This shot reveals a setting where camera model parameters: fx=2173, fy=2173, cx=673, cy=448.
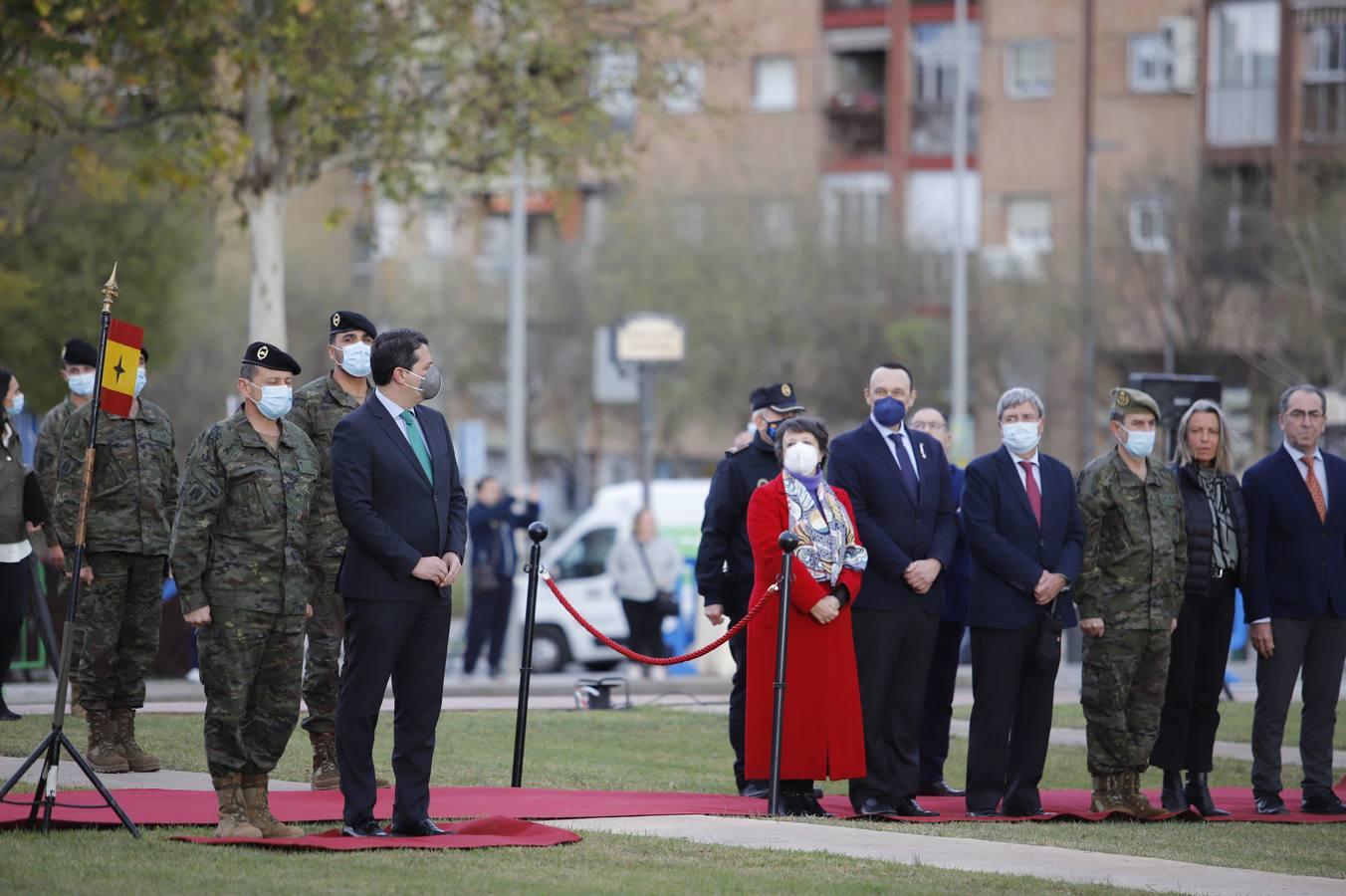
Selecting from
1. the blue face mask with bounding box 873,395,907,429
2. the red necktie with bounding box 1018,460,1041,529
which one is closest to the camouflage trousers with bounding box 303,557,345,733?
the blue face mask with bounding box 873,395,907,429

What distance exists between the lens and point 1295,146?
1597 inches

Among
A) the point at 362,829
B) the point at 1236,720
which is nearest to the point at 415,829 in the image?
the point at 362,829

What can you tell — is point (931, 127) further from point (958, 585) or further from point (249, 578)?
point (249, 578)

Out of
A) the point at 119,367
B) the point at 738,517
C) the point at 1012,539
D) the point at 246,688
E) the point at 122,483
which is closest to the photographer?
the point at 246,688

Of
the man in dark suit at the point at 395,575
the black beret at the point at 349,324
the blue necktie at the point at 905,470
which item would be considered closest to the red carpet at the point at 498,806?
the man in dark suit at the point at 395,575

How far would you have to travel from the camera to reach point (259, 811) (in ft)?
31.3

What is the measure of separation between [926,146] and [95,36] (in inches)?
1326

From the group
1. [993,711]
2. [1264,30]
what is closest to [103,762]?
[993,711]

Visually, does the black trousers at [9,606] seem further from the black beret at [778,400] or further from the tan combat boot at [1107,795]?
the tan combat boot at [1107,795]

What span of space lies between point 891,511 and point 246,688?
361cm

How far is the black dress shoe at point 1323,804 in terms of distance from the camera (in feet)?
40.3

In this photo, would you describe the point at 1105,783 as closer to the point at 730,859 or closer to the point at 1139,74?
the point at 730,859

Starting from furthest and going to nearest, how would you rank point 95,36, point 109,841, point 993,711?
point 95,36 < point 993,711 < point 109,841

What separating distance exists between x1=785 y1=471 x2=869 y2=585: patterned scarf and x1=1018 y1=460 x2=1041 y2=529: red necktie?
0.96m
